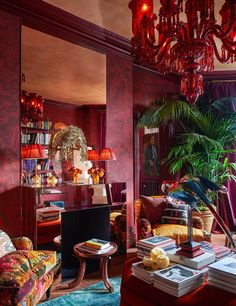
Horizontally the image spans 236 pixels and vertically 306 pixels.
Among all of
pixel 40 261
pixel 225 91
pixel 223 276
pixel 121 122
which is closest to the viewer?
pixel 223 276

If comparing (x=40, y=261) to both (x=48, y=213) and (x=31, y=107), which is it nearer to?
(x=48, y=213)

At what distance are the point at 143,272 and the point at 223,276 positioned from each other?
19.0 inches

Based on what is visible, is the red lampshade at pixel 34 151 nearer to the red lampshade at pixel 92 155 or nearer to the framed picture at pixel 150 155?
the red lampshade at pixel 92 155

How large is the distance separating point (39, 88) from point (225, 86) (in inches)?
135

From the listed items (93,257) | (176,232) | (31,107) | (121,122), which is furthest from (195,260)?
(121,122)

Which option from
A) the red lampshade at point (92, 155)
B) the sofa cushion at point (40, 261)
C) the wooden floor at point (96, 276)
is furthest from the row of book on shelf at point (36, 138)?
the wooden floor at point (96, 276)

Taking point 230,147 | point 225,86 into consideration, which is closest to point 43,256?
point 230,147

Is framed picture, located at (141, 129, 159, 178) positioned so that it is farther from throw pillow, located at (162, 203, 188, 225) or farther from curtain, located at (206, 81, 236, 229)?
curtain, located at (206, 81, 236, 229)

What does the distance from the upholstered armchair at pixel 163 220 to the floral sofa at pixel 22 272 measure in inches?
49.6

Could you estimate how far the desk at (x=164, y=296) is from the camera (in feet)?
5.05

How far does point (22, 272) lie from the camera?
1.94 m

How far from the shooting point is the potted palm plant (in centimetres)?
420

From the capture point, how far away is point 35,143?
294 cm

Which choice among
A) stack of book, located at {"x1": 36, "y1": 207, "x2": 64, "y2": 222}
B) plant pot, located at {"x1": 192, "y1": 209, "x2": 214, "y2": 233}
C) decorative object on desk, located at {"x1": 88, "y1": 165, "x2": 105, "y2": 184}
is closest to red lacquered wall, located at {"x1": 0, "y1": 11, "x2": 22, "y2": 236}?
Result: stack of book, located at {"x1": 36, "y1": 207, "x2": 64, "y2": 222}
